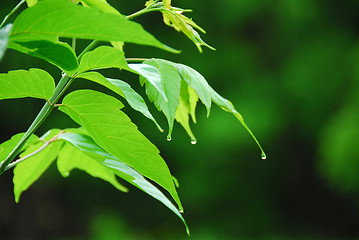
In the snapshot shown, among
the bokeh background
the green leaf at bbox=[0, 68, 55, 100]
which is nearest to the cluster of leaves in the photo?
the green leaf at bbox=[0, 68, 55, 100]

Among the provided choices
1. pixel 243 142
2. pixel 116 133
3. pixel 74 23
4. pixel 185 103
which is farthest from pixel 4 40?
pixel 243 142

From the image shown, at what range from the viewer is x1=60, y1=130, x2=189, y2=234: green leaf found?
424 millimetres

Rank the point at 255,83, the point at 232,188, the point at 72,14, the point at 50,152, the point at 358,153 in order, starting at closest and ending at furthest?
the point at 72,14 → the point at 50,152 → the point at 358,153 → the point at 255,83 → the point at 232,188

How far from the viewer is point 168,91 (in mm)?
401

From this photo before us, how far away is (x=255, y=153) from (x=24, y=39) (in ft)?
18.1

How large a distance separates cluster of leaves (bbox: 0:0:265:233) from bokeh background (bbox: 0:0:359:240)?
419cm

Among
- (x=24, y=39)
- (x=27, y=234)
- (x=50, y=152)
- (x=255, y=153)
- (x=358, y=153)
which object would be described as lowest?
(x=27, y=234)

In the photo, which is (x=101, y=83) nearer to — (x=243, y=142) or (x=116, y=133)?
(x=116, y=133)

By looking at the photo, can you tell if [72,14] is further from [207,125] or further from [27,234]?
[27,234]

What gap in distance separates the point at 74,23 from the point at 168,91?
0.42 feet

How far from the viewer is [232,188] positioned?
5.65 metres

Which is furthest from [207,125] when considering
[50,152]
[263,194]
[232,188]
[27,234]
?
[50,152]

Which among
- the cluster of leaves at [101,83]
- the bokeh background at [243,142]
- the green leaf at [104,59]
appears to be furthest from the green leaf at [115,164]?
the bokeh background at [243,142]

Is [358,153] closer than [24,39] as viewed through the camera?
No
